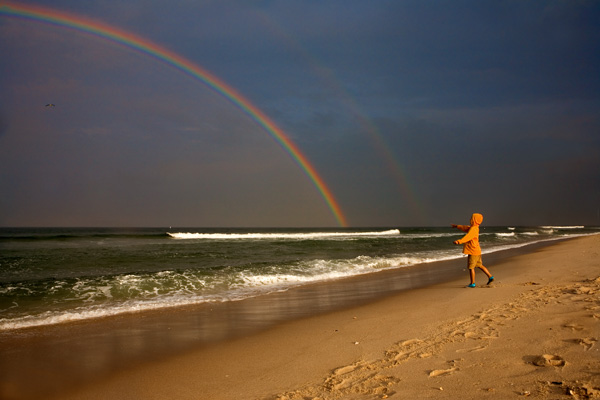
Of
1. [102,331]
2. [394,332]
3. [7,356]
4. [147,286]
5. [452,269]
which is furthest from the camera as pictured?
[452,269]

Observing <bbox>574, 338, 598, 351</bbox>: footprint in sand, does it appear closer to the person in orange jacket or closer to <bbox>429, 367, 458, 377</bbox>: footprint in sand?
<bbox>429, 367, 458, 377</bbox>: footprint in sand

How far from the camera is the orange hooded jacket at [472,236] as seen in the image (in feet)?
34.0

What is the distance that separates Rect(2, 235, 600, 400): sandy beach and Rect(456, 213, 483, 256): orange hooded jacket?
9.06 ft

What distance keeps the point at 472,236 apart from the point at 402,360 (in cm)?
665

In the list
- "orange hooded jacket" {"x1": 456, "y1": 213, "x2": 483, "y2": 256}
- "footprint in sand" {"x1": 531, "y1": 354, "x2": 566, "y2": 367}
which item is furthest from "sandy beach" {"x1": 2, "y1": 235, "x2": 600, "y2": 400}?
"orange hooded jacket" {"x1": 456, "y1": 213, "x2": 483, "y2": 256}

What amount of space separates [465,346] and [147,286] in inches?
364

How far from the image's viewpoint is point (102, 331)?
283 inches

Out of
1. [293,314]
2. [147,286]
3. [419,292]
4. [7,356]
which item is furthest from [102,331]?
[419,292]

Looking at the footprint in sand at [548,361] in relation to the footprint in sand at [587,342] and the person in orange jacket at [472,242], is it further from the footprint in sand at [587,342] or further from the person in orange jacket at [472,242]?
the person in orange jacket at [472,242]

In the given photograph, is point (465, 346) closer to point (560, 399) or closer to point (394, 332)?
point (394, 332)

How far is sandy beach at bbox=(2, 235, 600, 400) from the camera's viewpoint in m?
3.80

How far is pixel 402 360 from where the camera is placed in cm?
471

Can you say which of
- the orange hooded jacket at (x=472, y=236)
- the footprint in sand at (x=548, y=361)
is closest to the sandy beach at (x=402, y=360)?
the footprint in sand at (x=548, y=361)

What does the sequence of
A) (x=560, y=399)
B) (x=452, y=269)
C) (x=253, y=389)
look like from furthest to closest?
(x=452, y=269), (x=253, y=389), (x=560, y=399)
